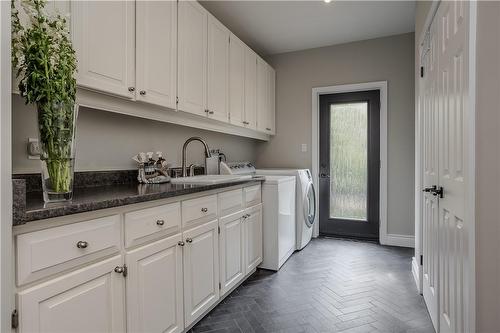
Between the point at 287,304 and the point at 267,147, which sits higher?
the point at 267,147

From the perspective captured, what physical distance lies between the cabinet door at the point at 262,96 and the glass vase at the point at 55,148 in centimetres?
267

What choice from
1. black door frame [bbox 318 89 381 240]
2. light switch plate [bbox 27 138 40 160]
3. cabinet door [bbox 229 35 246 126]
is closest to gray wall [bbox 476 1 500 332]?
light switch plate [bbox 27 138 40 160]

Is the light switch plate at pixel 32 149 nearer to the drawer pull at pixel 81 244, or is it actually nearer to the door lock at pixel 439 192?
the drawer pull at pixel 81 244

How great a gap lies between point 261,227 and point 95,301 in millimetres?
1796

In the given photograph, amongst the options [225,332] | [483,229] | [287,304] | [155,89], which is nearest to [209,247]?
[225,332]

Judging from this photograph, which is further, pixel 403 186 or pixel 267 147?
pixel 267 147

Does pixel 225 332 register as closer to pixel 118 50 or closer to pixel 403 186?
pixel 118 50

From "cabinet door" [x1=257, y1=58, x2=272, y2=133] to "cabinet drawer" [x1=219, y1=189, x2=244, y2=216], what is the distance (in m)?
1.51

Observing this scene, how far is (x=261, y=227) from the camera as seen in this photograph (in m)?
2.84

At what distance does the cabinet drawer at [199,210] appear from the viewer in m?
1.76

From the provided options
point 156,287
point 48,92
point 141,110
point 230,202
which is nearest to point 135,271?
point 156,287

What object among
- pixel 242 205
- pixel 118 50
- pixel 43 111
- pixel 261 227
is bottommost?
pixel 261 227

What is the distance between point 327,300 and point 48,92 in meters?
2.20

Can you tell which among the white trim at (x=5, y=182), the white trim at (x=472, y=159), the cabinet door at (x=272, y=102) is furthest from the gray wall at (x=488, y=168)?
the cabinet door at (x=272, y=102)
